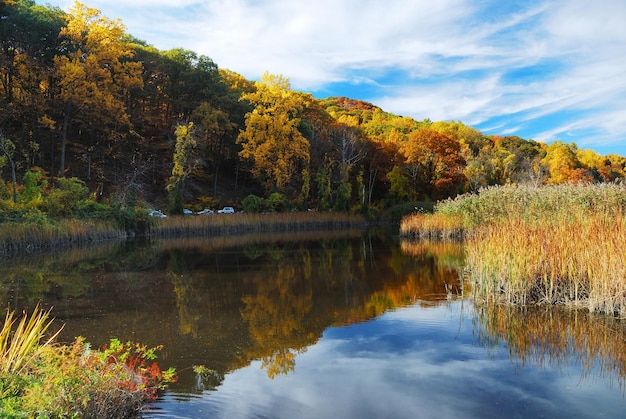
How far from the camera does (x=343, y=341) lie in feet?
18.3

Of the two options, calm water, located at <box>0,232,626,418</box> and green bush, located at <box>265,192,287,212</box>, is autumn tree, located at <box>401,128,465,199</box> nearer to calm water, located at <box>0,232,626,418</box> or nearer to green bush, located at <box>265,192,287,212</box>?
green bush, located at <box>265,192,287,212</box>

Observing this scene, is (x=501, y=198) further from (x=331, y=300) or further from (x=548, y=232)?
(x=331, y=300)

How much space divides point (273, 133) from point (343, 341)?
85.3ft

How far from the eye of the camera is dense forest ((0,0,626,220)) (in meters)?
25.5

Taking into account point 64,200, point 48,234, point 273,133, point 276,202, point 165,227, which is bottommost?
point 48,234

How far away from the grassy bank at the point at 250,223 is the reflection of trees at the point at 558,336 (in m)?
18.8

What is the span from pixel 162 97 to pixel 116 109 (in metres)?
8.13

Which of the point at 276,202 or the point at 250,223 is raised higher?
the point at 276,202

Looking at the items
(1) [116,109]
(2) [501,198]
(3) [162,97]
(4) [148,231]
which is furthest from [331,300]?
(3) [162,97]

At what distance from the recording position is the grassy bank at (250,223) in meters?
23.2

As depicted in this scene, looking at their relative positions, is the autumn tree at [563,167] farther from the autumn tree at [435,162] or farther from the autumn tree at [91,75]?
the autumn tree at [91,75]

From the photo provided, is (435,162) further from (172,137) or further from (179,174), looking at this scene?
(172,137)

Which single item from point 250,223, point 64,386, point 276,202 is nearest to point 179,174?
point 250,223

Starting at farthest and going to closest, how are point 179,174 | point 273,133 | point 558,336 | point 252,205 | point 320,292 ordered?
point 273,133, point 252,205, point 179,174, point 320,292, point 558,336
